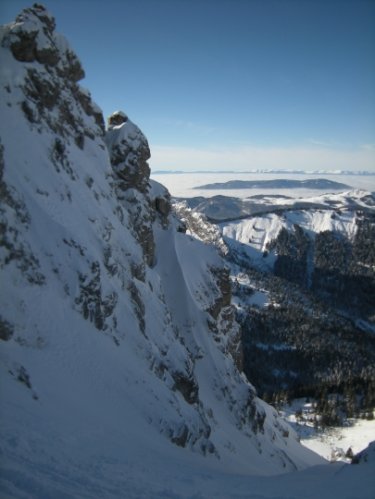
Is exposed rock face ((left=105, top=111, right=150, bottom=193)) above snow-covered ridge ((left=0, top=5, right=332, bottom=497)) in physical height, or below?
above

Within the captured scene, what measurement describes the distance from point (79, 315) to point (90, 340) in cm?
231

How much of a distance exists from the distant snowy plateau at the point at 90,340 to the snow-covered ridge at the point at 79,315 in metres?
0.12

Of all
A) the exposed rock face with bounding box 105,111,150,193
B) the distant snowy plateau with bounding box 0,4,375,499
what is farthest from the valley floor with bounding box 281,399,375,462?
the exposed rock face with bounding box 105,111,150,193

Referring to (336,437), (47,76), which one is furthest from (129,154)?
(336,437)

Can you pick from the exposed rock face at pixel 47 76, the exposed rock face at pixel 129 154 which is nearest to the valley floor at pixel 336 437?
the exposed rock face at pixel 129 154

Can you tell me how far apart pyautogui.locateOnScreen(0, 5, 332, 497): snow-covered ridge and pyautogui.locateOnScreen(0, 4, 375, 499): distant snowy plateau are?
120 millimetres

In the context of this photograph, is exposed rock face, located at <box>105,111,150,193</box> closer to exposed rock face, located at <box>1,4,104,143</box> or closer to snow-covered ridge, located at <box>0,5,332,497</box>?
snow-covered ridge, located at <box>0,5,332,497</box>

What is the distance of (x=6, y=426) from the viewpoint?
15.0m

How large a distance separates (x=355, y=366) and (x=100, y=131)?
171m

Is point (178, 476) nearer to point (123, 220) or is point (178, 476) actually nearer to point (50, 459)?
point (50, 459)

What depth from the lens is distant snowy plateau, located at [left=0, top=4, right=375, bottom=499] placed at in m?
15.4

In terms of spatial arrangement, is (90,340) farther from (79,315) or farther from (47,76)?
(47,76)

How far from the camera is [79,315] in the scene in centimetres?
2952

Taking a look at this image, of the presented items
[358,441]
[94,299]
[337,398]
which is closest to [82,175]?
[94,299]
